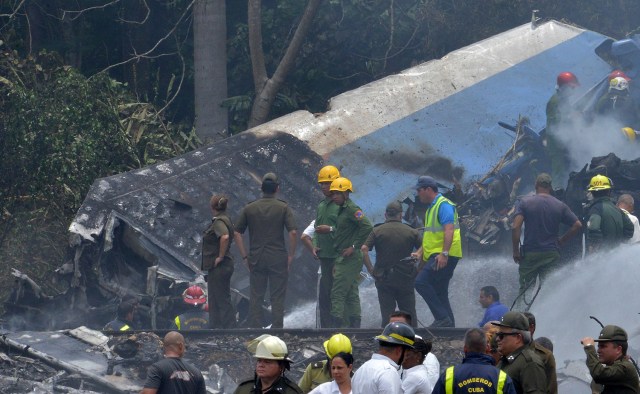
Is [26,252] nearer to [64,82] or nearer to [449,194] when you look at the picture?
[64,82]

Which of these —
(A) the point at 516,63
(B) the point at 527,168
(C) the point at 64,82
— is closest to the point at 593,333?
(B) the point at 527,168

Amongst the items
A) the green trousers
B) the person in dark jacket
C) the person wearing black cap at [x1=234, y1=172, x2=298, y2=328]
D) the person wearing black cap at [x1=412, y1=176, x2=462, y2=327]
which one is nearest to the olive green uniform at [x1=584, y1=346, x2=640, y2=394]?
the person in dark jacket

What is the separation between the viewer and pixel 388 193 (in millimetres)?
12508

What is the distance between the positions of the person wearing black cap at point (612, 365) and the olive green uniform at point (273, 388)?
1584 mm

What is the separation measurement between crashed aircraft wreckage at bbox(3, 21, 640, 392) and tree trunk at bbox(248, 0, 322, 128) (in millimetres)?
1705

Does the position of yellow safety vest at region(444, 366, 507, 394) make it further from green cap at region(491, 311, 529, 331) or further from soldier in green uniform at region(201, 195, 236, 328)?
soldier in green uniform at region(201, 195, 236, 328)

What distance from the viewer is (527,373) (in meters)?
5.41

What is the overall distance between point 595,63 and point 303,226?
5316 millimetres

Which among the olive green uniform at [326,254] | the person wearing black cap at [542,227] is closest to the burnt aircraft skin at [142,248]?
the olive green uniform at [326,254]

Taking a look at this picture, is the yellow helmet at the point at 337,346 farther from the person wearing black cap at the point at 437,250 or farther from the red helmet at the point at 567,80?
the red helmet at the point at 567,80

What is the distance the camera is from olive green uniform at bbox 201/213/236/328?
389 inches

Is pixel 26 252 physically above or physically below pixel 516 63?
below

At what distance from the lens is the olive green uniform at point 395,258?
9734 millimetres

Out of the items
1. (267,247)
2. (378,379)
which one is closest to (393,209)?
(267,247)
